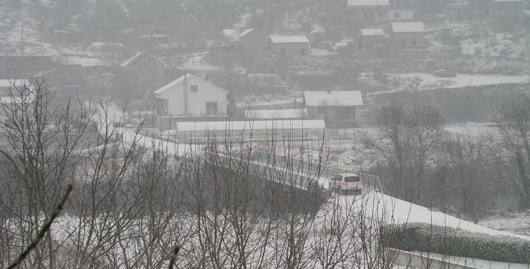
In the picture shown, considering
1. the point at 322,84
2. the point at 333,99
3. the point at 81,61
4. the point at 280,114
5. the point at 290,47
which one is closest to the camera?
the point at 280,114

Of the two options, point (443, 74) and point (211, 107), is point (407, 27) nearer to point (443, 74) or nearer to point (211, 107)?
point (443, 74)

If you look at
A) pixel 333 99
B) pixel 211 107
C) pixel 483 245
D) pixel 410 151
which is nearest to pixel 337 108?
pixel 333 99

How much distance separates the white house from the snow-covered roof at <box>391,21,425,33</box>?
25001mm

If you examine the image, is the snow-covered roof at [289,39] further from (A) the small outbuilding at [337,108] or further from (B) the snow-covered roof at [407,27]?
(A) the small outbuilding at [337,108]

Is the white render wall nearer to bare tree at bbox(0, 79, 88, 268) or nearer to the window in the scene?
the window

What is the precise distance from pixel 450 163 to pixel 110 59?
114 feet

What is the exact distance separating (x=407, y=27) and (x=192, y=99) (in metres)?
27.1

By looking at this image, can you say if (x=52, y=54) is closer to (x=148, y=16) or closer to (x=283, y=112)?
(x=148, y=16)

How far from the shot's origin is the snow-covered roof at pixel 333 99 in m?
36.0

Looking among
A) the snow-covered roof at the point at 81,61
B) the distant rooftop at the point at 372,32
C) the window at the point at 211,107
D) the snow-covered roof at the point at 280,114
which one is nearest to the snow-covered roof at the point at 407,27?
the distant rooftop at the point at 372,32

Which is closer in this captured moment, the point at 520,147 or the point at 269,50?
the point at 520,147

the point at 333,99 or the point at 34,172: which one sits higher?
the point at 333,99

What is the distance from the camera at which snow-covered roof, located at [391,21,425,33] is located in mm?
54969

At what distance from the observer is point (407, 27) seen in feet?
182
